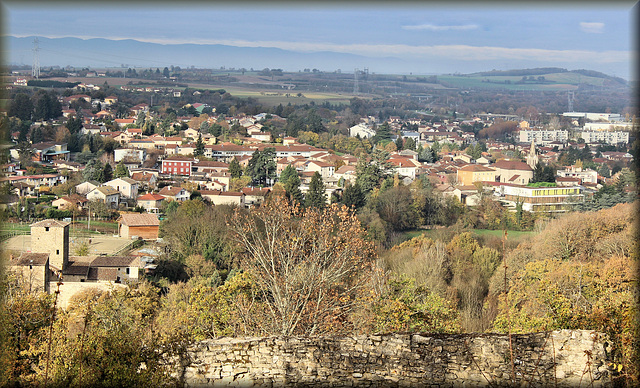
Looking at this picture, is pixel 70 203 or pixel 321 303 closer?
pixel 321 303

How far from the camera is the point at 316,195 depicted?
2036 cm

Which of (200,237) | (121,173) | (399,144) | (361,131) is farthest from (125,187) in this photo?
(361,131)

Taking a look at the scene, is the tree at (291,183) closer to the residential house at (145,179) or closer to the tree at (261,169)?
the tree at (261,169)

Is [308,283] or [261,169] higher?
[308,283]

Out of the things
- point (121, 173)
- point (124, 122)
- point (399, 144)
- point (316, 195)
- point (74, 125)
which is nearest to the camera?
point (316, 195)

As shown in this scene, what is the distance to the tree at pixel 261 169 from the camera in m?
25.1

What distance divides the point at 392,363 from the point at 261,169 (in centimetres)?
2238

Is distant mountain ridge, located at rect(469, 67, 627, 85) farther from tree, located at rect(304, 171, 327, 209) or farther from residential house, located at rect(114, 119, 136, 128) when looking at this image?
tree, located at rect(304, 171, 327, 209)

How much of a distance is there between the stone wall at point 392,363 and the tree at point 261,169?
22142 mm

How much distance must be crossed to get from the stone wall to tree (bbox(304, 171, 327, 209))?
16.2 meters

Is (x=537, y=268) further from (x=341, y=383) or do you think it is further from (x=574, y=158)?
(x=574, y=158)

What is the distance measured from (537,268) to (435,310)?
3237mm

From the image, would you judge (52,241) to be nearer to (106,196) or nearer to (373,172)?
(106,196)

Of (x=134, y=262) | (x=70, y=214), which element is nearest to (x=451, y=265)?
(x=134, y=262)
